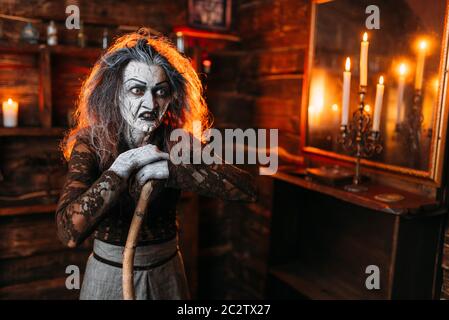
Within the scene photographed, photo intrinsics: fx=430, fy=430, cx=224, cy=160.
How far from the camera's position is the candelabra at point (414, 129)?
159 centimetres

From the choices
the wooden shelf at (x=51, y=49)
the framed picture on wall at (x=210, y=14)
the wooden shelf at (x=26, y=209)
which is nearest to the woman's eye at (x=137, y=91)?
the wooden shelf at (x=51, y=49)

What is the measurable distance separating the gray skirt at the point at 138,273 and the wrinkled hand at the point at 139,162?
0.32m

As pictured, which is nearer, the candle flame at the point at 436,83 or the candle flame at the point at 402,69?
the candle flame at the point at 436,83

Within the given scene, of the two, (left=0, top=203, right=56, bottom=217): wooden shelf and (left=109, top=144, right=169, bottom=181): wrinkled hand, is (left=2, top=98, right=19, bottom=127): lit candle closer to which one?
(left=0, top=203, right=56, bottom=217): wooden shelf

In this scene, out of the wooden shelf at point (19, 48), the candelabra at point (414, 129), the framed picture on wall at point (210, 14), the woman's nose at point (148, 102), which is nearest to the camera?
the woman's nose at point (148, 102)

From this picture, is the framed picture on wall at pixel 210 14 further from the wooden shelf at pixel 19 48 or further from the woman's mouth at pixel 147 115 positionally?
the woman's mouth at pixel 147 115

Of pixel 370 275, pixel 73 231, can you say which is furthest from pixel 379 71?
pixel 73 231

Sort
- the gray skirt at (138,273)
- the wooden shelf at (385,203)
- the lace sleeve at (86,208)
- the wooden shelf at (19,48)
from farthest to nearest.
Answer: the wooden shelf at (19,48) < the wooden shelf at (385,203) < the gray skirt at (138,273) < the lace sleeve at (86,208)

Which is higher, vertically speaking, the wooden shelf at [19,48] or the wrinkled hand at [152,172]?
the wooden shelf at [19,48]

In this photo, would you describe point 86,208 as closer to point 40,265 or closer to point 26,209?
point 26,209

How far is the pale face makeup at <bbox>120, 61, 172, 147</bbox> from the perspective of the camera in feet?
3.67

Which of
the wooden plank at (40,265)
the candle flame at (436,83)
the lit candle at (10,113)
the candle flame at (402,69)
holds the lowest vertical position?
the wooden plank at (40,265)

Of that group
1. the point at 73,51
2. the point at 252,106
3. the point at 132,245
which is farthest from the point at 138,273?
the point at 252,106

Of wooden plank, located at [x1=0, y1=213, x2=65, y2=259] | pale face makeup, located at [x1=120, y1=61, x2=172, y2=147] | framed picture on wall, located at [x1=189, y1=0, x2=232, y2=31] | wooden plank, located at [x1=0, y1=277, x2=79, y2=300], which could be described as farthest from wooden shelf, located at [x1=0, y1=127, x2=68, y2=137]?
pale face makeup, located at [x1=120, y1=61, x2=172, y2=147]
